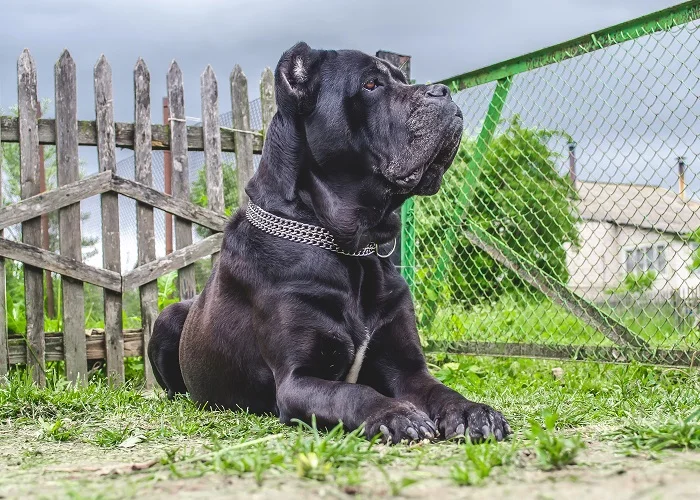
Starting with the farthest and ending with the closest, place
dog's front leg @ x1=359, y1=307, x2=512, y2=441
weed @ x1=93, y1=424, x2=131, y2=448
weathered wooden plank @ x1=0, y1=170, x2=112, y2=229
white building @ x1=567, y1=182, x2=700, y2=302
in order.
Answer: weathered wooden plank @ x1=0, y1=170, x2=112, y2=229 → white building @ x1=567, y1=182, x2=700, y2=302 → weed @ x1=93, y1=424, x2=131, y2=448 → dog's front leg @ x1=359, y1=307, x2=512, y2=441

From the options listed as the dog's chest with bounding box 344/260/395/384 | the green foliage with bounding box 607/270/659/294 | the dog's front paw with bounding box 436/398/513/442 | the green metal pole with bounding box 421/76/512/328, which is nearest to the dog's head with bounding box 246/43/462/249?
the dog's chest with bounding box 344/260/395/384

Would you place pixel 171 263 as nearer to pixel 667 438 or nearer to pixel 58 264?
pixel 58 264

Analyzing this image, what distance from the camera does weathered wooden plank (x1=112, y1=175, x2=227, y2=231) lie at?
5551mm

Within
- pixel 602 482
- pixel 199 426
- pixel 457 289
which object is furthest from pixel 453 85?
pixel 602 482

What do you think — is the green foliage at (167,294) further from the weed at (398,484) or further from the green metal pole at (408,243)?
the weed at (398,484)

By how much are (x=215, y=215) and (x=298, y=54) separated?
2.96m

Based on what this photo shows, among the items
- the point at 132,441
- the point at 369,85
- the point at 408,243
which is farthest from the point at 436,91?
the point at 408,243

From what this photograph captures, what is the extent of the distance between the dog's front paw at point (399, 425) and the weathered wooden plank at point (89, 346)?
374 cm

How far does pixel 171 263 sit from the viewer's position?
5.68m

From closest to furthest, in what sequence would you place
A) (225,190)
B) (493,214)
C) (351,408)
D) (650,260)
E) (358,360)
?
(351,408), (358,360), (650,260), (493,214), (225,190)

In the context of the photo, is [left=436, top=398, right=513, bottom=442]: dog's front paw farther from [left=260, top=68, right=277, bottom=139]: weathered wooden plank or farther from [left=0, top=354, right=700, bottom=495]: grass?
[left=260, top=68, right=277, bottom=139]: weathered wooden plank

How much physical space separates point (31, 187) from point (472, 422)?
4.08 m

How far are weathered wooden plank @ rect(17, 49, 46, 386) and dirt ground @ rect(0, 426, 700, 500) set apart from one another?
3636 mm

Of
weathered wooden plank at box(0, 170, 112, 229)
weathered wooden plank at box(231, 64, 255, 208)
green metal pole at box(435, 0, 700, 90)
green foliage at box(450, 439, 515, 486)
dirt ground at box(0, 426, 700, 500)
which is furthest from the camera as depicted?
weathered wooden plank at box(231, 64, 255, 208)
